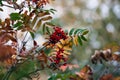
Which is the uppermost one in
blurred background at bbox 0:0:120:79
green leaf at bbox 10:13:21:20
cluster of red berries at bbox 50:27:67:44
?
green leaf at bbox 10:13:21:20

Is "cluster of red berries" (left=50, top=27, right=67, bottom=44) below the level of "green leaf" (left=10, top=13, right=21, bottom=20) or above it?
below

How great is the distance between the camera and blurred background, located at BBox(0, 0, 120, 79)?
8766 millimetres

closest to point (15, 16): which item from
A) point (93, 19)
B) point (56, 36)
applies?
point (56, 36)

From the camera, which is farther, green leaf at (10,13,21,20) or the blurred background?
the blurred background

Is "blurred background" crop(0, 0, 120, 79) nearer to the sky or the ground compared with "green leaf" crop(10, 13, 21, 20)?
nearer to the ground

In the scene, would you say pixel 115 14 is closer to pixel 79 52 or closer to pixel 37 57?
pixel 79 52

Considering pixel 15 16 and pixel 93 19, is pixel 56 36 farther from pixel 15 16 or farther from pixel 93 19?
pixel 93 19

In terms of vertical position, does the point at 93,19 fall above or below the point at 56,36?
below

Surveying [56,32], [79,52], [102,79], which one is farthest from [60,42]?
[79,52]

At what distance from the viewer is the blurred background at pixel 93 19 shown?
8.77 metres

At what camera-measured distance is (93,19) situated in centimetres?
990

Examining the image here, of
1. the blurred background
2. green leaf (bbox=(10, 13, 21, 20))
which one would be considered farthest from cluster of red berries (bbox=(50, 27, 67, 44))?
the blurred background

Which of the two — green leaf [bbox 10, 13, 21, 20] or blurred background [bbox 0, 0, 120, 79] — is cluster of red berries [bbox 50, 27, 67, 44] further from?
blurred background [bbox 0, 0, 120, 79]

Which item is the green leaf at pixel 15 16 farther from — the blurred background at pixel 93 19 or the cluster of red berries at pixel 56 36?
the blurred background at pixel 93 19
